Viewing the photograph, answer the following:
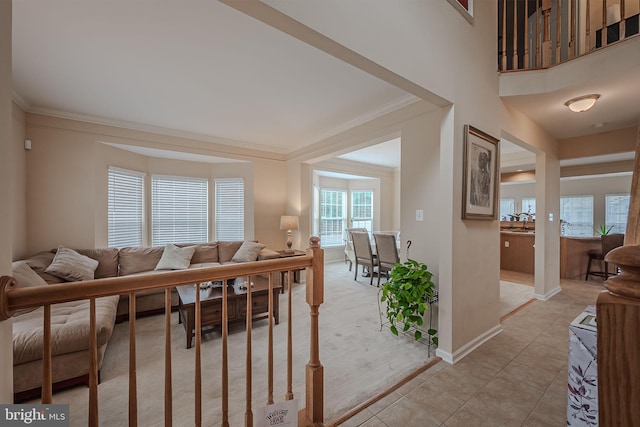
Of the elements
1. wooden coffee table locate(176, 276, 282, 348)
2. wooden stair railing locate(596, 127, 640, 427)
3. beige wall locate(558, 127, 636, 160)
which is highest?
beige wall locate(558, 127, 636, 160)

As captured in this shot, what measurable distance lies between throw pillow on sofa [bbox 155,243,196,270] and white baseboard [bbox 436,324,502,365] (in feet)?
11.4

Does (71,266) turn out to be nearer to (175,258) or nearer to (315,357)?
(175,258)

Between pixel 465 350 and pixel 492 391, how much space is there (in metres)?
0.48

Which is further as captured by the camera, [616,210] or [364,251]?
[616,210]

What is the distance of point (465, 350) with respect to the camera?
92.2 inches

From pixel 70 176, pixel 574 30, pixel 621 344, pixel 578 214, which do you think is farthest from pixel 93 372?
pixel 578 214

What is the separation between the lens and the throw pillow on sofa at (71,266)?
2.78m

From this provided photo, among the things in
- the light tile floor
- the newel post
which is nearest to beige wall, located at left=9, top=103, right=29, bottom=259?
the newel post

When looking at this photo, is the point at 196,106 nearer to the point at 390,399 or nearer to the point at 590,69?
the point at 390,399

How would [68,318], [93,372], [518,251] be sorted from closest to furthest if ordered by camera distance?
1. [93,372]
2. [68,318]
3. [518,251]

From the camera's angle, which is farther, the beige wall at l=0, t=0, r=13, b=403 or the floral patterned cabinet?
the floral patterned cabinet

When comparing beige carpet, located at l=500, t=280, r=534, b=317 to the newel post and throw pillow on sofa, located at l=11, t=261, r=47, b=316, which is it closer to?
the newel post

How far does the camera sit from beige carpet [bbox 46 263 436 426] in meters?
1.76

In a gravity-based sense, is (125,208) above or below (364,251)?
above
